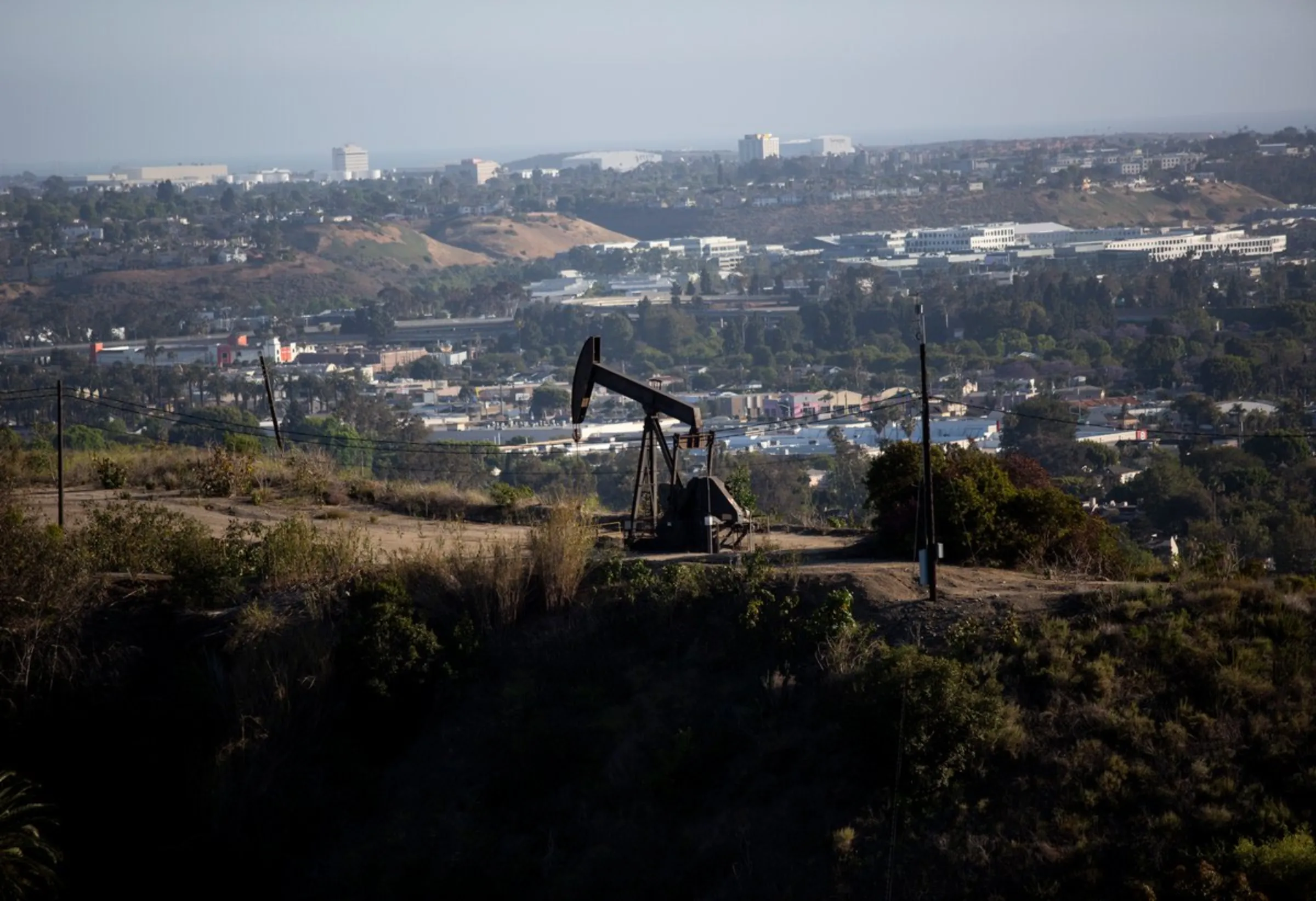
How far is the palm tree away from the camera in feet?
34.9

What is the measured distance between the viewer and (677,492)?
14.1 m

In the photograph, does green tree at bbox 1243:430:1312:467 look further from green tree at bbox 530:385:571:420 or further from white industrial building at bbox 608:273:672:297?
white industrial building at bbox 608:273:672:297

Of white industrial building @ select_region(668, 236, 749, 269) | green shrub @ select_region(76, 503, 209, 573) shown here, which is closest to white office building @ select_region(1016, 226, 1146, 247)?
white industrial building @ select_region(668, 236, 749, 269)

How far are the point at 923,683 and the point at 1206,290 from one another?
62186 millimetres

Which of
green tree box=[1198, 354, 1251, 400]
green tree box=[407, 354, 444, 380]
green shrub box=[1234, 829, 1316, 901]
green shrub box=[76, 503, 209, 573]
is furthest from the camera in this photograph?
green tree box=[407, 354, 444, 380]

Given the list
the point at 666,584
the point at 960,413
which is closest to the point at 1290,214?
the point at 960,413

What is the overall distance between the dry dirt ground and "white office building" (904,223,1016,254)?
82.7 m

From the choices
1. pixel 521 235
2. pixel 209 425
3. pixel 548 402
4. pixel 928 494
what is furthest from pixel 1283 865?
pixel 521 235

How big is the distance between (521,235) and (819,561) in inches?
4229

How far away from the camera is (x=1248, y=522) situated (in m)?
23.5

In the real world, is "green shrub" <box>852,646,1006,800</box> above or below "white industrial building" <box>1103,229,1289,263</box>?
Result: below

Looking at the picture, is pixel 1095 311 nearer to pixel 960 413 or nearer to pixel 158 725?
pixel 960 413

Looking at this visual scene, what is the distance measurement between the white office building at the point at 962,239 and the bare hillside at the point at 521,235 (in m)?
25.5

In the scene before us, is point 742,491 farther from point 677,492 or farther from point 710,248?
point 710,248
